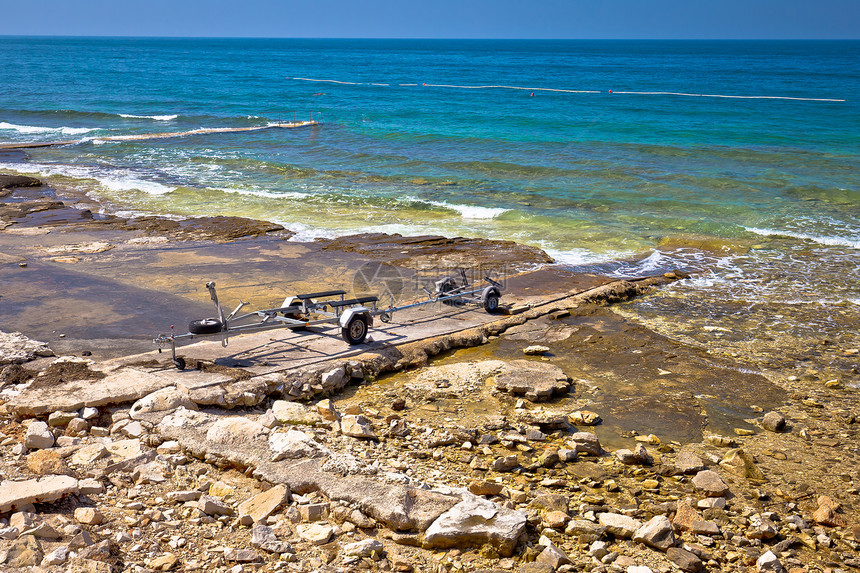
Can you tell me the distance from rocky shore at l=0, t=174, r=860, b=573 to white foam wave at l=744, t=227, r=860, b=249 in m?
9.51

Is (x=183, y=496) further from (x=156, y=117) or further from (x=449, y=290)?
(x=156, y=117)

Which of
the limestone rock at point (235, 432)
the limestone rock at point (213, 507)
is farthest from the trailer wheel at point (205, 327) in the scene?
the limestone rock at point (213, 507)

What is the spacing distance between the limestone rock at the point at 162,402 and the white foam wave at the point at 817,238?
1636 cm

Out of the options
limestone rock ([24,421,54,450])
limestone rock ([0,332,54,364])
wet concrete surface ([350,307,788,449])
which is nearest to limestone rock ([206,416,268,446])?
limestone rock ([24,421,54,450])

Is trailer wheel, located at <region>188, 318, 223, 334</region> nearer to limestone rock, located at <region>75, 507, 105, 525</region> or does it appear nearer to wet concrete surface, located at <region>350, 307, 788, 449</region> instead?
wet concrete surface, located at <region>350, 307, 788, 449</region>

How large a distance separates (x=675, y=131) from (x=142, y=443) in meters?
35.7

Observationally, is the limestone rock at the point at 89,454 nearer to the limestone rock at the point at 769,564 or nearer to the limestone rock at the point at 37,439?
the limestone rock at the point at 37,439

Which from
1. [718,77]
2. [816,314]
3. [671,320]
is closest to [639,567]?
[671,320]

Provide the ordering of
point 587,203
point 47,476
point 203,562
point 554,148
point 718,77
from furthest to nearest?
point 718,77 < point 554,148 < point 587,203 < point 47,476 < point 203,562

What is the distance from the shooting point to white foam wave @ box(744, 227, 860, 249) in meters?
17.5

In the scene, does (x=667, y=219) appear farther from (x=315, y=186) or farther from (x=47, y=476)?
(x=47, y=476)

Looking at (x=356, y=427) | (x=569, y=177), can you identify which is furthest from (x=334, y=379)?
(x=569, y=177)

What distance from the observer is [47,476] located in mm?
5668

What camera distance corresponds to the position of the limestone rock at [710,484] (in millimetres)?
6520
